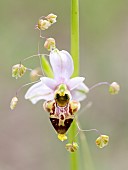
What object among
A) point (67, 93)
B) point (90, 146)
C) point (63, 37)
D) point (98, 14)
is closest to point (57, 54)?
point (67, 93)

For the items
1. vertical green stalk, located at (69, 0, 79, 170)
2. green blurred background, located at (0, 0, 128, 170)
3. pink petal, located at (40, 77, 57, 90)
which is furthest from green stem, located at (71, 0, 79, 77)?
green blurred background, located at (0, 0, 128, 170)

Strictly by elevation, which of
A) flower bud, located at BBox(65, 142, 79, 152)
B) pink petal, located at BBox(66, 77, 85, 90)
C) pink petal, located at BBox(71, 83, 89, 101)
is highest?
pink petal, located at BBox(66, 77, 85, 90)

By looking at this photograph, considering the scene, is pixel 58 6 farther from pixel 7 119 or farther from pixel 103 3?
pixel 7 119

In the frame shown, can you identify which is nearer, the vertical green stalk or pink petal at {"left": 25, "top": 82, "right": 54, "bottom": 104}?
the vertical green stalk

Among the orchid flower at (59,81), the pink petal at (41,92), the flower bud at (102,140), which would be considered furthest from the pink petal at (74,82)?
the flower bud at (102,140)

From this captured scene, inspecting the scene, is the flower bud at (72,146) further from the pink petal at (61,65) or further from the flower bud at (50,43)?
the flower bud at (50,43)

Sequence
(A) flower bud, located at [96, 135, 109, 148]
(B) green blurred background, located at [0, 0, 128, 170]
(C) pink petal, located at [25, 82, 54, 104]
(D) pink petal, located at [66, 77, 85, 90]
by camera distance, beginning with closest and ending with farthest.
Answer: (A) flower bud, located at [96, 135, 109, 148] < (D) pink petal, located at [66, 77, 85, 90] < (C) pink petal, located at [25, 82, 54, 104] < (B) green blurred background, located at [0, 0, 128, 170]

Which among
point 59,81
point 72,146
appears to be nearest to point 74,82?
point 59,81

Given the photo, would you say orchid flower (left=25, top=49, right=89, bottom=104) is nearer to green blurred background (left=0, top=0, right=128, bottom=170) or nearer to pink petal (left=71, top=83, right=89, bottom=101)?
pink petal (left=71, top=83, right=89, bottom=101)
